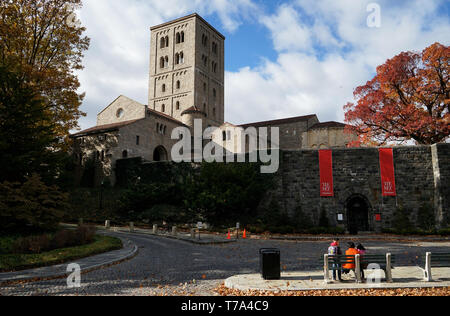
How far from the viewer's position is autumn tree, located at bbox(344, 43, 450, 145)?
2880cm

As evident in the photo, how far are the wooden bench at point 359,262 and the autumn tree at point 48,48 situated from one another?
22.4 metres

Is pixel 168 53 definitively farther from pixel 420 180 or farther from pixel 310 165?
pixel 420 180

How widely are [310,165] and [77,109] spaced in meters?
21.3

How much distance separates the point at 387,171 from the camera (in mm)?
26359

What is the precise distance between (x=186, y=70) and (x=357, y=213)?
161ft

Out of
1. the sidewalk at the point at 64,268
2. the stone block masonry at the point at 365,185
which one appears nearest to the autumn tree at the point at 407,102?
the stone block masonry at the point at 365,185

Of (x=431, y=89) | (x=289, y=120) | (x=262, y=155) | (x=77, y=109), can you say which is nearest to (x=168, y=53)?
(x=289, y=120)

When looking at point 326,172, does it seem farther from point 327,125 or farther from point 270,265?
point 327,125

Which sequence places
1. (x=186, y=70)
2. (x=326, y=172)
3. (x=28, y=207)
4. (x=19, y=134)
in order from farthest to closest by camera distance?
(x=186, y=70)
(x=326, y=172)
(x=19, y=134)
(x=28, y=207)

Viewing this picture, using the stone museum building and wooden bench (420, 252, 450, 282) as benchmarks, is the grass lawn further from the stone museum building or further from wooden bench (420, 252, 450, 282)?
the stone museum building

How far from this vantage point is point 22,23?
26062mm

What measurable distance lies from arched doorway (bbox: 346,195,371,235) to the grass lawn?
60.3ft

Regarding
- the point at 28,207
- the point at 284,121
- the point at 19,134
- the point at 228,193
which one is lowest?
the point at 28,207

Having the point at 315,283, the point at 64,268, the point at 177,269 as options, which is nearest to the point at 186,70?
the point at 64,268
